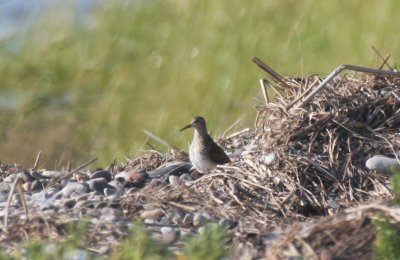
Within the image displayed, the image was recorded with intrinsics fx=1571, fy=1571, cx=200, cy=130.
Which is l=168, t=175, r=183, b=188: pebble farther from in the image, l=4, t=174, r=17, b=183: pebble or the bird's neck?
l=4, t=174, r=17, b=183: pebble

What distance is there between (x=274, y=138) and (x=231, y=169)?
17.9 inches

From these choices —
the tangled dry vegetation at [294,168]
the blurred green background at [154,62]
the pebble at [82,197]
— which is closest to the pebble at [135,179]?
the tangled dry vegetation at [294,168]

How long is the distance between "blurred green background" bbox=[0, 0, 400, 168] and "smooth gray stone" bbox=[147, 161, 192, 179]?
271 centimetres

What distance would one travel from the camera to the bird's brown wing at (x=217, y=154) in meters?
9.95

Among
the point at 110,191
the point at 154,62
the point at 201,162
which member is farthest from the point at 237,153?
the point at 154,62

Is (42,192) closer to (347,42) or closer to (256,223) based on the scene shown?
(256,223)

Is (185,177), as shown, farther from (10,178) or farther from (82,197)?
(10,178)

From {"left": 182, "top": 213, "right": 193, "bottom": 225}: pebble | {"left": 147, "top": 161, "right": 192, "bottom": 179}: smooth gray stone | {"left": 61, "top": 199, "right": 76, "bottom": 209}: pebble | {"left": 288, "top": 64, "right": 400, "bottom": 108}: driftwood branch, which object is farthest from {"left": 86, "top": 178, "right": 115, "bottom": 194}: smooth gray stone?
{"left": 288, "top": 64, "right": 400, "bottom": 108}: driftwood branch

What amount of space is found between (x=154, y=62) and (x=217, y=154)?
4.41 metres

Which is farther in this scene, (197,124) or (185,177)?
(197,124)

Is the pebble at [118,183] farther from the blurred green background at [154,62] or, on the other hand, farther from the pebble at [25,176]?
the blurred green background at [154,62]

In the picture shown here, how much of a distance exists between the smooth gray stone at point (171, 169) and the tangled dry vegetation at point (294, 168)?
11cm

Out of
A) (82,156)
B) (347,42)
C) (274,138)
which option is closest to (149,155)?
(274,138)

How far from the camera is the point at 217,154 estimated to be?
33.2 ft
